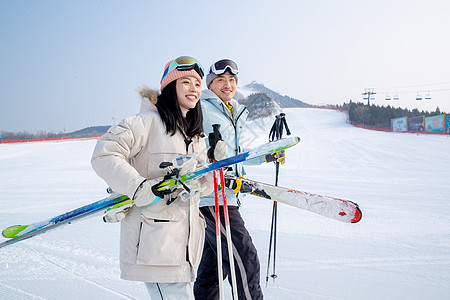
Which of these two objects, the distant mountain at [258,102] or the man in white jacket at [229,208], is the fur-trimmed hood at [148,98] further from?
the distant mountain at [258,102]

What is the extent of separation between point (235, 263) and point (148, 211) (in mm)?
765

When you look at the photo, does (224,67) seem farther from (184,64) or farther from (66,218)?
(66,218)

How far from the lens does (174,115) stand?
1717 millimetres

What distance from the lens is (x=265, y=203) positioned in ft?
17.4

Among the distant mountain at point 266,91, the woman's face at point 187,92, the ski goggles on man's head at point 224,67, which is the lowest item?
the woman's face at point 187,92

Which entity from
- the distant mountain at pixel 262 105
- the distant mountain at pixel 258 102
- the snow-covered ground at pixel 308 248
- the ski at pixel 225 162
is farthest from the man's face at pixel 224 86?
the distant mountain at pixel 262 105

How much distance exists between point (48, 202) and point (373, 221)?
20.3ft

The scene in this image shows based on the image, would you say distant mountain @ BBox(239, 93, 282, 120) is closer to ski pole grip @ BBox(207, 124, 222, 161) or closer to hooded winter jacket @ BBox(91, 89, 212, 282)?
ski pole grip @ BBox(207, 124, 222, 161)

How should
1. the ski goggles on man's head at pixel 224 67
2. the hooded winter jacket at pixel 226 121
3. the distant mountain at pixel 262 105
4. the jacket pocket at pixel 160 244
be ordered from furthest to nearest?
the distant mountain at pixel 262 105 → the ski goggles on man's head at pixel 224 67 → the hooded winter jacket at pixel 226 121 → the jacket pocket at pixel 160 244

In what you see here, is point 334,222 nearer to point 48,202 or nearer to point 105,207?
point 105,207

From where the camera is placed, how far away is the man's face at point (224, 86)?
2541 mm

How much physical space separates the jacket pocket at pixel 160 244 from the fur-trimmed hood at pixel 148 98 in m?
0.66

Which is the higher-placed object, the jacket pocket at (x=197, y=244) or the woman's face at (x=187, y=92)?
the woman's face at (x=187, y=92)

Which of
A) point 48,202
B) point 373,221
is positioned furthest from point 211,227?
point 48,202
